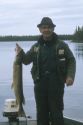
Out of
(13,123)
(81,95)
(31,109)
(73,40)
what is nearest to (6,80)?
(81,95)

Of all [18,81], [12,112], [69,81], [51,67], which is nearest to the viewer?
[69,81]

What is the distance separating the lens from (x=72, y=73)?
25.7ft

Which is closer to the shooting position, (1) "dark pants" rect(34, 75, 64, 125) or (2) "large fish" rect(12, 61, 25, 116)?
(1) "dark pants" rect(34, 75, 64, 125)

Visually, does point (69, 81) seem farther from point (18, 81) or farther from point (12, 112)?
point (12, 112)

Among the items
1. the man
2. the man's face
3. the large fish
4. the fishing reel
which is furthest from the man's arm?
the fishing reel

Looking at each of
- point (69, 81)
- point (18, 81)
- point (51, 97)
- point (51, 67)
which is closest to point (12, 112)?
point (18, 81)

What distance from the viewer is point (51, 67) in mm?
7863

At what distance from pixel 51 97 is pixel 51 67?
0.45 meters

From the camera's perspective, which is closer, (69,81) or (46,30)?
(69,81)

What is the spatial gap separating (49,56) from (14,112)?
1.81 meters

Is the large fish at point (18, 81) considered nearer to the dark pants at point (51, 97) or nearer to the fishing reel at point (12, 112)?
the dark pants at point (51, 97)

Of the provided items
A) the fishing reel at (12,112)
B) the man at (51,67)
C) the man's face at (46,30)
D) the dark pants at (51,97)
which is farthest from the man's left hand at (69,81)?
the fishing reel at (12,112)

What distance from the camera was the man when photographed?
786 centimetres

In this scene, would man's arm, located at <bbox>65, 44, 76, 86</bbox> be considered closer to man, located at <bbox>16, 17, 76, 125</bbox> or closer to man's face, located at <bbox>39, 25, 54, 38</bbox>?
man, located at <bbox>16, 17, 76, 125</bbox>
